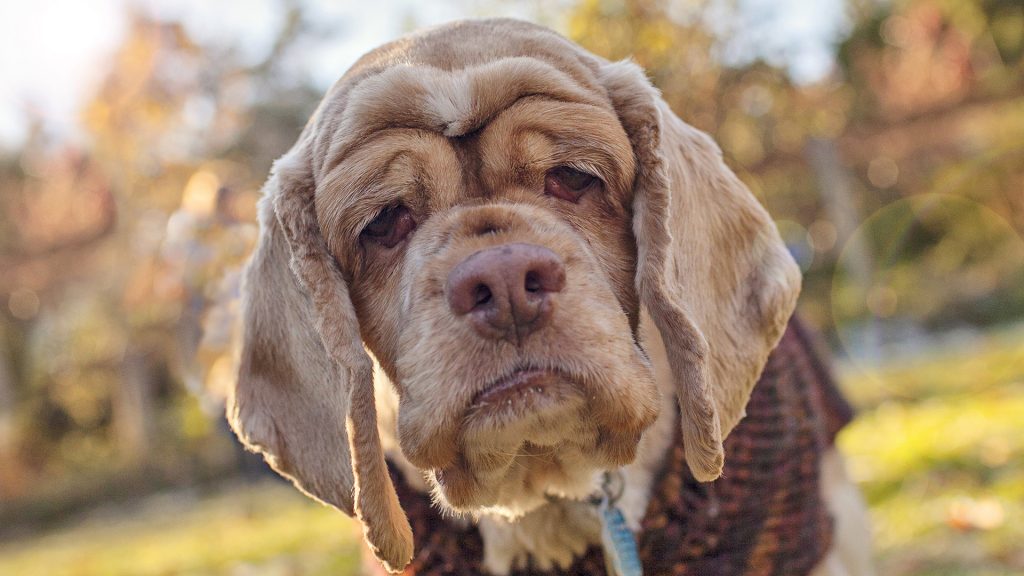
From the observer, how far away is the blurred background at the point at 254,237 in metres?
6.50

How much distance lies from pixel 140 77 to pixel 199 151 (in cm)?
164

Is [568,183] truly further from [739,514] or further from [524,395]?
[739,514]

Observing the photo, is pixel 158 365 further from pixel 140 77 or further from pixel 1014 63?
pixel 1014 63

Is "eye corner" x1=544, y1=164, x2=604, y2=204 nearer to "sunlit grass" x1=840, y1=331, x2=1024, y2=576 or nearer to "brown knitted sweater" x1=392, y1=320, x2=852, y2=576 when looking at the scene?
"brown knitted sweater" x1=392, y1=320, x2=852, y2=576

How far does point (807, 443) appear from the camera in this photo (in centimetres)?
304

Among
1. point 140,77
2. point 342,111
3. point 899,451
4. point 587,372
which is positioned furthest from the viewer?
point 140,77

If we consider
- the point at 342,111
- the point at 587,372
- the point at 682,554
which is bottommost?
the point at 682,554

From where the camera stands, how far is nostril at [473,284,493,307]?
209 cm

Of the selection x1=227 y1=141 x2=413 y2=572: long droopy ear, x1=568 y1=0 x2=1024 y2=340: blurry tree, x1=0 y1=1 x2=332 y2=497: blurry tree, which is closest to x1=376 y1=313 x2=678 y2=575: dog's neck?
x1=227 y1=141 x2=413 y2=572: long droopy ear

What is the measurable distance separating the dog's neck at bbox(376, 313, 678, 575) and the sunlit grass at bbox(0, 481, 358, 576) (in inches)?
86.4

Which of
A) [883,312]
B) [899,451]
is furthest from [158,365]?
[899,451]

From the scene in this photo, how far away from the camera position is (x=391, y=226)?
2.56 m

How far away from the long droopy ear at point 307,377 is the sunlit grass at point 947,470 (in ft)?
8.97

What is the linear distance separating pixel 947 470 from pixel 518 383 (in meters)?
4.16
